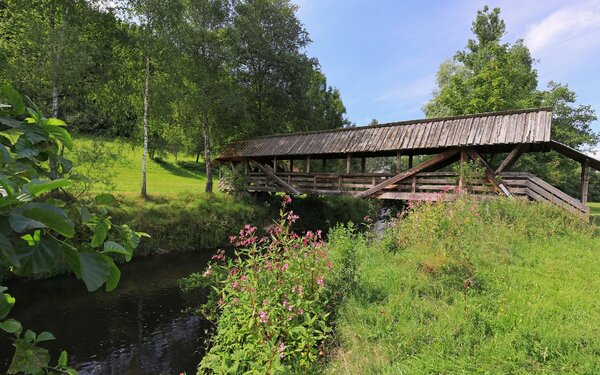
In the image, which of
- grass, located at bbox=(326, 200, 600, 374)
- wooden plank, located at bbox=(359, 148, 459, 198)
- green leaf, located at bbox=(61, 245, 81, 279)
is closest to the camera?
green leaf, located at bbox=(61, 245, 81, 279)

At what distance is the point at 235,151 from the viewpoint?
1916 centimetres

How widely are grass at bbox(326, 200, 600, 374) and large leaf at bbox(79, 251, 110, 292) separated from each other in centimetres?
318

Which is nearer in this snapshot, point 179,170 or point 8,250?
point 8,250

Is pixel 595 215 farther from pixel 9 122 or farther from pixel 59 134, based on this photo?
pixel 9 122

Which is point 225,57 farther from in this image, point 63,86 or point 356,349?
point 356,349

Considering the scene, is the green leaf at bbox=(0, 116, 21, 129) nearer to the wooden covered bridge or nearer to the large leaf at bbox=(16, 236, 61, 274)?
the large leaf at bbox=(16, 236, 61, 274)

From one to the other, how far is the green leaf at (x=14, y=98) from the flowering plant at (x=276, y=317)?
3.00 m

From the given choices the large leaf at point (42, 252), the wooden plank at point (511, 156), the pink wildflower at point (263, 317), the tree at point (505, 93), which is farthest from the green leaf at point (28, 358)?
the tree at point (505, 93)

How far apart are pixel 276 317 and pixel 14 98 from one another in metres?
3.35

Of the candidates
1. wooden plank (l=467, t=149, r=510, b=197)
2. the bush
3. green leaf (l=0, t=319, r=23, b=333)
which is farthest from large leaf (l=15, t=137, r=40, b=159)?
wooden plank (l=467, t=149, r=510, b=197)

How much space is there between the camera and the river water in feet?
19.4

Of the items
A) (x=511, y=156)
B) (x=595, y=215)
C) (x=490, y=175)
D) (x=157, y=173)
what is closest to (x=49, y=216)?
(x=490, y=175)

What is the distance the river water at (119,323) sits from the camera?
19.4 ft

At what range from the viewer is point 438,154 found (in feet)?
40.6
